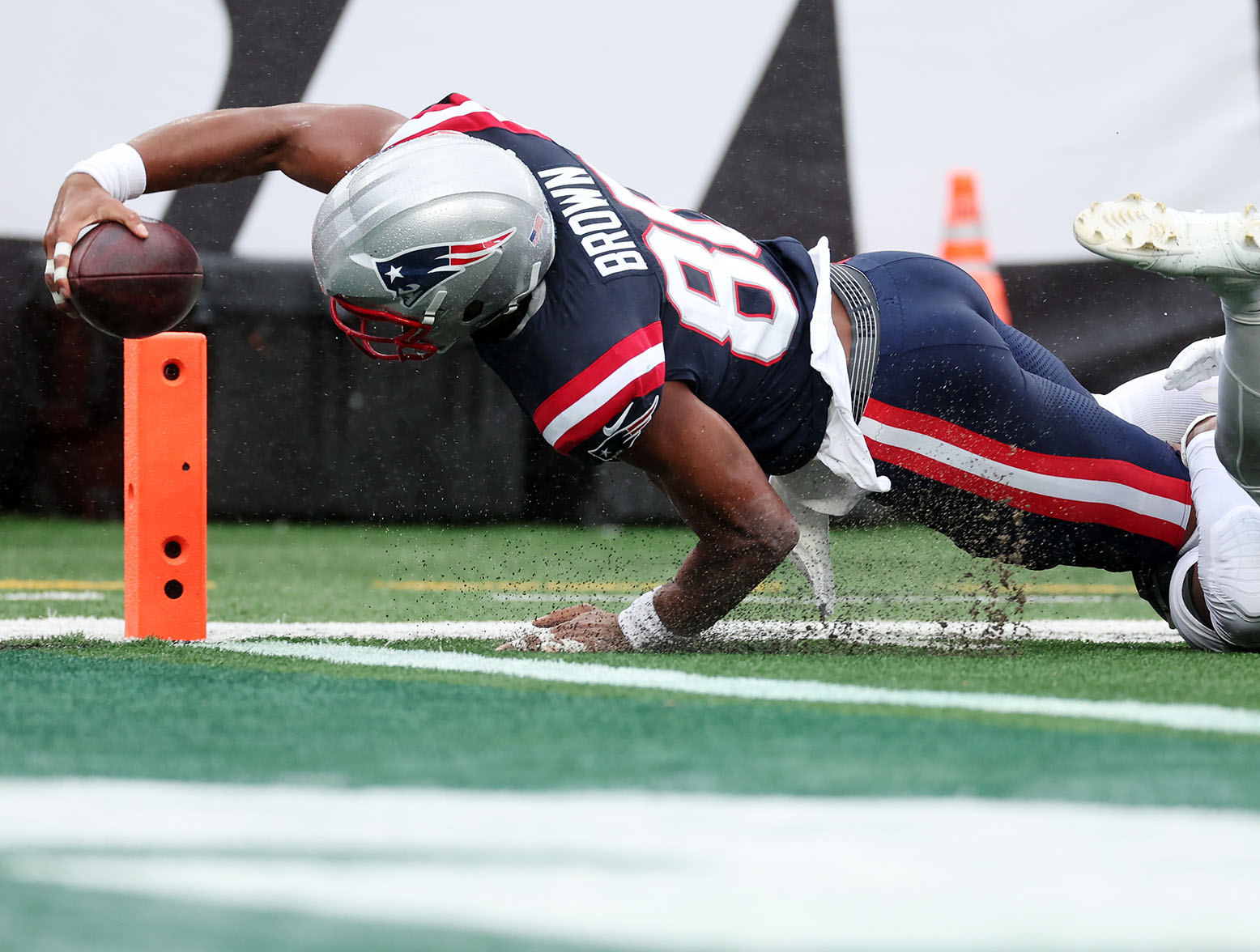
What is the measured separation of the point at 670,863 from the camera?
1.02m

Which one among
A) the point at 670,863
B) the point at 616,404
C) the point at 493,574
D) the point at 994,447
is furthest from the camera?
the point at 493,574

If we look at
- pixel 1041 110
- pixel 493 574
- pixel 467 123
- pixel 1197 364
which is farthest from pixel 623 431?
pixel 1041 110

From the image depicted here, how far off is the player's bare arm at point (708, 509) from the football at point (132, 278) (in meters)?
0.72

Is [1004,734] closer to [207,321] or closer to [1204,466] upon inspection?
[1204,466]

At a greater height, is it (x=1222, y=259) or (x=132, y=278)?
(x=1222, y=259)

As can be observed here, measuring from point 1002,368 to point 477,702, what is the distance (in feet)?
3.85

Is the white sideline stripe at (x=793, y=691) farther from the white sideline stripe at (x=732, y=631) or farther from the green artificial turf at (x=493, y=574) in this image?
the green artificial turf at (x=493, y=574)

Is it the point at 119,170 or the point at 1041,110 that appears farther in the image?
the point at 1041,110

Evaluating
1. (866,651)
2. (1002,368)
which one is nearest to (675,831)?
(866,651)

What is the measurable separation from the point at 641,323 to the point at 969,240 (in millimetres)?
3700

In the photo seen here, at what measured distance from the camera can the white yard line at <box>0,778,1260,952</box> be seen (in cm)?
89

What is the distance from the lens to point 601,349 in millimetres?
2131

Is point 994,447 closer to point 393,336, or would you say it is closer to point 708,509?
point 708,509

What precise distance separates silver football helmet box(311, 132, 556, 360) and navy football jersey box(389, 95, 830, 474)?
72 mm
